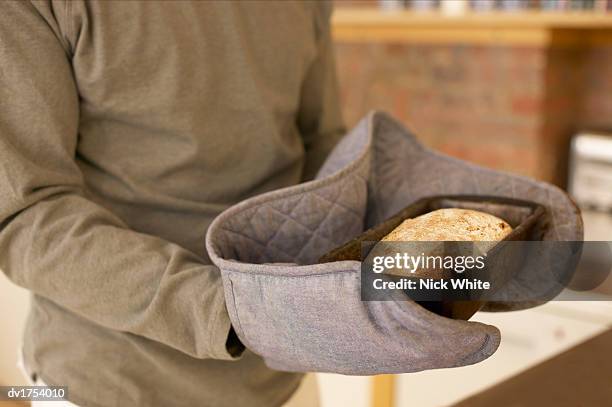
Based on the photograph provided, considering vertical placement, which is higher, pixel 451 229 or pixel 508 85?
pixel 451 229

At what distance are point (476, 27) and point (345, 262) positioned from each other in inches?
80.2

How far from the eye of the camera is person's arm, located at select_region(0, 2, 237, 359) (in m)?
0.78

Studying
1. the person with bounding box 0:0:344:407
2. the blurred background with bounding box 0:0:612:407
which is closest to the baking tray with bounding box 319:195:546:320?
the person with bounding box 0:0:344:407

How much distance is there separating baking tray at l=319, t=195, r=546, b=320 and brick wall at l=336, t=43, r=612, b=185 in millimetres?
1687

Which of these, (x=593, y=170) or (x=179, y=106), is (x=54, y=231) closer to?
(x=179, y=106)

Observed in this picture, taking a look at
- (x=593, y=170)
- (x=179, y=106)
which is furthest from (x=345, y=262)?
(x=593, y=170)

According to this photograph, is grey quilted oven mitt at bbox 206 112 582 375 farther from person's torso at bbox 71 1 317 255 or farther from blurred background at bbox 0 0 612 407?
blurred background at bbox 0 0 612 407

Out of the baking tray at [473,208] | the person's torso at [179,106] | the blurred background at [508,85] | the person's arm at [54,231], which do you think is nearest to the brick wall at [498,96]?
the blurred background at [508,85]

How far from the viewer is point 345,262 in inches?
22.6

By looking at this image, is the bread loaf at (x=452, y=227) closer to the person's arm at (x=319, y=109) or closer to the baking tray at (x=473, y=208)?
the baking tray at (x=473, y=208)

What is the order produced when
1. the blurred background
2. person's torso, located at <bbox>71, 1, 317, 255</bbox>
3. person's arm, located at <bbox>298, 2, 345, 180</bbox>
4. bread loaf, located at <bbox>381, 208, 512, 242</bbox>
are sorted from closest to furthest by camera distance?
1. bread loaf, located at <bbox>381, 208, 512, 242</bbox>
2. person's torso, located at <bbox>71, 1, 317, 255</bbox>
3. person's arm, located at <bbox>298, 2, 345, 180</bbox>
4. the blurred background

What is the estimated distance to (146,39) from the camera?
91 cm

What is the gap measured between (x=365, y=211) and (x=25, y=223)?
350 mm

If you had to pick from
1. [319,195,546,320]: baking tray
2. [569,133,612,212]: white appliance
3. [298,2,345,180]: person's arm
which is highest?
[319,195,546,320]: baking tray
